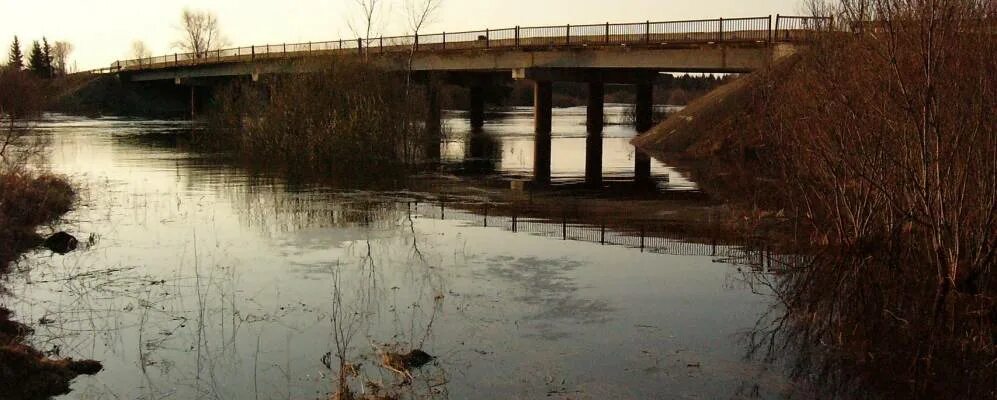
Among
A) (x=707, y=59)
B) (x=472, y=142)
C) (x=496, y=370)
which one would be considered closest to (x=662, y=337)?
(x=496, y=370)

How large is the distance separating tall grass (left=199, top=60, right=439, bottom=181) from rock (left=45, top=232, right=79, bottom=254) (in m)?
13.5

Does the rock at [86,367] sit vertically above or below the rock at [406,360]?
below

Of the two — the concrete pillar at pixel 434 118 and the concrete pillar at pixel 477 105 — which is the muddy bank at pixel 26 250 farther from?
the concrete pillar at pixel 477 105

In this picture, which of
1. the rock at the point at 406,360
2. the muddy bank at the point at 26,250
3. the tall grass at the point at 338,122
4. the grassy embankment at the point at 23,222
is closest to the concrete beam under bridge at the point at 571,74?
the tall grass at the point at 338,122

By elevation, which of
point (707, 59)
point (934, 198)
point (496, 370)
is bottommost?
point (496, 370)

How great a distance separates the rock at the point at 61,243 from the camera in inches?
523

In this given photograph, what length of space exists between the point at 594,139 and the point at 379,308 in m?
36.1

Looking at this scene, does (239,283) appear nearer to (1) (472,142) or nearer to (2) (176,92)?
(1) (472,142)

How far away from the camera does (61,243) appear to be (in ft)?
44.6

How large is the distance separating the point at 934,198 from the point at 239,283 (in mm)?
8064

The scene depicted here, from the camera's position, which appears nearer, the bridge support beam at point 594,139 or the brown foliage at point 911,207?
the brown foliage at point 911,207

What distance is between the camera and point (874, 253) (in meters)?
12.4

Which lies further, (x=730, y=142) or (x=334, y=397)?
(x=730, y=142)

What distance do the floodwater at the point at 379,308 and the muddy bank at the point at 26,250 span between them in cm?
20
